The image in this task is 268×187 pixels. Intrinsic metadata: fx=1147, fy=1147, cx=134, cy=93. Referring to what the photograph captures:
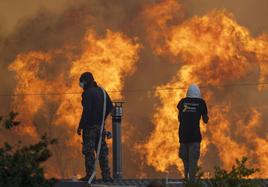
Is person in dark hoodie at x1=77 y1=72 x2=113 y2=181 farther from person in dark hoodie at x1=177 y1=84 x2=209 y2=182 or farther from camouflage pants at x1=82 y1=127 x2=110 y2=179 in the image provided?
person in dark hoodie at x1=177 y1=84 x2=209 y2=182

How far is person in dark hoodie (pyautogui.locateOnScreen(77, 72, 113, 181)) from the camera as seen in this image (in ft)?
63.4

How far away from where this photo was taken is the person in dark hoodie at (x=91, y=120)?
19.3 metres

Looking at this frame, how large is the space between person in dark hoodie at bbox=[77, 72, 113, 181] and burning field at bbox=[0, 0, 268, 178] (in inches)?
563

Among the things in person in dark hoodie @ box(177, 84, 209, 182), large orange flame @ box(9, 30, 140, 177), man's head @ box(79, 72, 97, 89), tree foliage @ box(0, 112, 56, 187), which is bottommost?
tree foliage @ box(0, 112, 56, 187)

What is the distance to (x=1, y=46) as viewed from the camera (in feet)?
124

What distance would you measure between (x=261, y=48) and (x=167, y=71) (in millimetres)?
4444

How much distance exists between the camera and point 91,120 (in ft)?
63.6

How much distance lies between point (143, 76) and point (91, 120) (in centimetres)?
1868

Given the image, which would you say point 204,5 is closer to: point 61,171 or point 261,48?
point 261,48

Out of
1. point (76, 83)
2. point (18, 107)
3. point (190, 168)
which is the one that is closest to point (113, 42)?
point (76, 83)

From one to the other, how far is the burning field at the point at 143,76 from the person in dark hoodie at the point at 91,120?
46.9 ft

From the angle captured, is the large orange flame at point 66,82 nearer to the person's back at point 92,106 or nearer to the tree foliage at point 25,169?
the person's back at point 92,106

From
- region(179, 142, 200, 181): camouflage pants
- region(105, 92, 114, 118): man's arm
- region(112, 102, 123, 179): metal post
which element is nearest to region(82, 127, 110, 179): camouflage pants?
region(105, 92, 114, 118): man's arm

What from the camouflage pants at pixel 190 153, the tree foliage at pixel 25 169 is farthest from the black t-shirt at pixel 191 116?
the tree foliage at pixel 25 169
